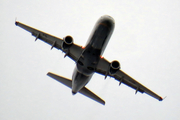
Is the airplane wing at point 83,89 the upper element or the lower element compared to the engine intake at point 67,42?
lower

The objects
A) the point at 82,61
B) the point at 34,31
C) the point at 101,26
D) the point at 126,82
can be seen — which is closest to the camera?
the point at 101,26

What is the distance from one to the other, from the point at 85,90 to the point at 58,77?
4124mm

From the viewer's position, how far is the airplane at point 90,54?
Answer: 21.8 meters

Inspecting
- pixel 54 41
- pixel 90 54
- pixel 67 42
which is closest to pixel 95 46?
pixel 90 54

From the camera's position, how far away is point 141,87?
26312 millimetres

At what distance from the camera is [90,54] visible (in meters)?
22.5

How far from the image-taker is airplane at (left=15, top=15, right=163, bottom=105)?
21814 millimetres

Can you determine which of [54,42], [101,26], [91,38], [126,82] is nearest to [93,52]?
[91,38]

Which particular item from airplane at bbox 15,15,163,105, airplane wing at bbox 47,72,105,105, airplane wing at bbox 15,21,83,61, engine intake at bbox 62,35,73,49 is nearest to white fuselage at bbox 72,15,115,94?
airplane at bbox 15,15,163,105

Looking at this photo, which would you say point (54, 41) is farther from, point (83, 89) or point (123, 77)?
point (123, 77)

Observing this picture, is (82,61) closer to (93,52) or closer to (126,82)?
(93,52)

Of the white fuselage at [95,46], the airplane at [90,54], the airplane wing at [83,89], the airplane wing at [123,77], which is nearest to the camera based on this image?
the white fuselage at [95,46]

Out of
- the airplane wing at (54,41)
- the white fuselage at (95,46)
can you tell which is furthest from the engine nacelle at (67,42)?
the white fuselage at (95,46)

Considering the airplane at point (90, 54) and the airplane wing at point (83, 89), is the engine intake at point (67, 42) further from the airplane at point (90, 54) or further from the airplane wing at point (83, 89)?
the airplane wing at point (83, 89)
